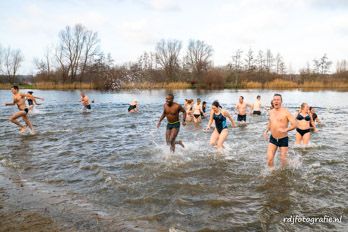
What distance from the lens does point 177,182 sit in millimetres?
7164

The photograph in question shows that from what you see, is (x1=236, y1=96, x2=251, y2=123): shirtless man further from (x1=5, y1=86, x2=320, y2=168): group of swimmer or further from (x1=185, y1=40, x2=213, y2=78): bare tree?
(x1=185, y1=40, x2=213, y2=78): bare tree

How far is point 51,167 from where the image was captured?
8.42 metres

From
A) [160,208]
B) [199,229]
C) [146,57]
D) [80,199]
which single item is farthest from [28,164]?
[146,57]

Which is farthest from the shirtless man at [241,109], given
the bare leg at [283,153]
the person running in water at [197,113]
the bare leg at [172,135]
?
the bare leg at [283,153]

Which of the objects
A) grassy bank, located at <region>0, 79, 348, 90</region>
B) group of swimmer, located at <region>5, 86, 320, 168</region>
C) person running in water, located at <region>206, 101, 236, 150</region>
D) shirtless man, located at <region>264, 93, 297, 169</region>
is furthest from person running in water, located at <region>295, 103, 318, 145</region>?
grassy bank, located at <region>0, 79, 348, 90</region>

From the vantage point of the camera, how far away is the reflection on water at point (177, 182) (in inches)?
212

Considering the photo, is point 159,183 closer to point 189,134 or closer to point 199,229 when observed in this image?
point 199,229

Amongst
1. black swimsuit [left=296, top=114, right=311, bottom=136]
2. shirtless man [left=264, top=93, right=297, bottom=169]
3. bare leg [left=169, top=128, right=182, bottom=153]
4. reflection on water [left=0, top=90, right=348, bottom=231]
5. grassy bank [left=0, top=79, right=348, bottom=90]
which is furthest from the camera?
grassy bank [left=0, top=79, right=348, bottom=90]

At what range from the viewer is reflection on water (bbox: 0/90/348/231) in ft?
17.7

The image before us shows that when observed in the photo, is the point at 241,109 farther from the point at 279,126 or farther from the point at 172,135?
the point at 279,126

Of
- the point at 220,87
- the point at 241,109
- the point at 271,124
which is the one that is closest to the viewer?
the point at 271,124

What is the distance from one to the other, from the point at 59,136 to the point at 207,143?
6.03 meters

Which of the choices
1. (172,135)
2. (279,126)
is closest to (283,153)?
(279,126)

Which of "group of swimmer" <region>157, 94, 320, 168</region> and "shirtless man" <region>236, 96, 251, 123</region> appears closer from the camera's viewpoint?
"group of swimmer" <region>157, 94, 320, 168</region>
